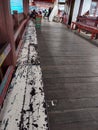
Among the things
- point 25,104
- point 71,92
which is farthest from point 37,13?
point 25,104

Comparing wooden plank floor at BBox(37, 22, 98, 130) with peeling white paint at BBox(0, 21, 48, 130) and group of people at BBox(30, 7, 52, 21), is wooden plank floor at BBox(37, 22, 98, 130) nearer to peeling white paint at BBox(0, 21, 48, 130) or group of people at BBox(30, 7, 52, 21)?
peeling white paint at BBox(0, 21, 48, 130)

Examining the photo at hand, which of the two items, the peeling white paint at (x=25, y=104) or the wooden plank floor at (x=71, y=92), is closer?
the peeling white paint at (x=25, y=104)

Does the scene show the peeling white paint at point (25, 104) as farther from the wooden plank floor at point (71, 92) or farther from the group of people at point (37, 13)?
the group of people at point (37, 13)

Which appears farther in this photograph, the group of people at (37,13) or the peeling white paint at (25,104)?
the group of people at (37,13)

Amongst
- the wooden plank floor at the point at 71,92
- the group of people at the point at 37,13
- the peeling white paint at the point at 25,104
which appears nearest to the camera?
the peeling white paint at the point at 25,104

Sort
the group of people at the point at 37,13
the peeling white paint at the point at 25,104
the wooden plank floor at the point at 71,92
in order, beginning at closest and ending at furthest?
the peeling white paint at the point at 25,104, the wooden plank floor at the point at 71,92, the group of people at the point at 37,13

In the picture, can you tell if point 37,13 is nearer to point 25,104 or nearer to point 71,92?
point 71,92

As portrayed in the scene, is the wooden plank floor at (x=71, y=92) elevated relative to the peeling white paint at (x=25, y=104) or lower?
lower

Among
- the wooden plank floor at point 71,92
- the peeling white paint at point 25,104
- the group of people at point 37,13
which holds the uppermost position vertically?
the group of people at point 37,13

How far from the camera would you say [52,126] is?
114cm

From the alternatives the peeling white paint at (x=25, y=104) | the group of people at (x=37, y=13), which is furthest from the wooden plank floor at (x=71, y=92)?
the group of people at (x=37, y=13)

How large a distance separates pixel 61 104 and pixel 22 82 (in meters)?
0.63

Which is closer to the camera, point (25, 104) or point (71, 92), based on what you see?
point (25, 104)

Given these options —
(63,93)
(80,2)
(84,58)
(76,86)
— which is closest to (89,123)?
(63,93)
